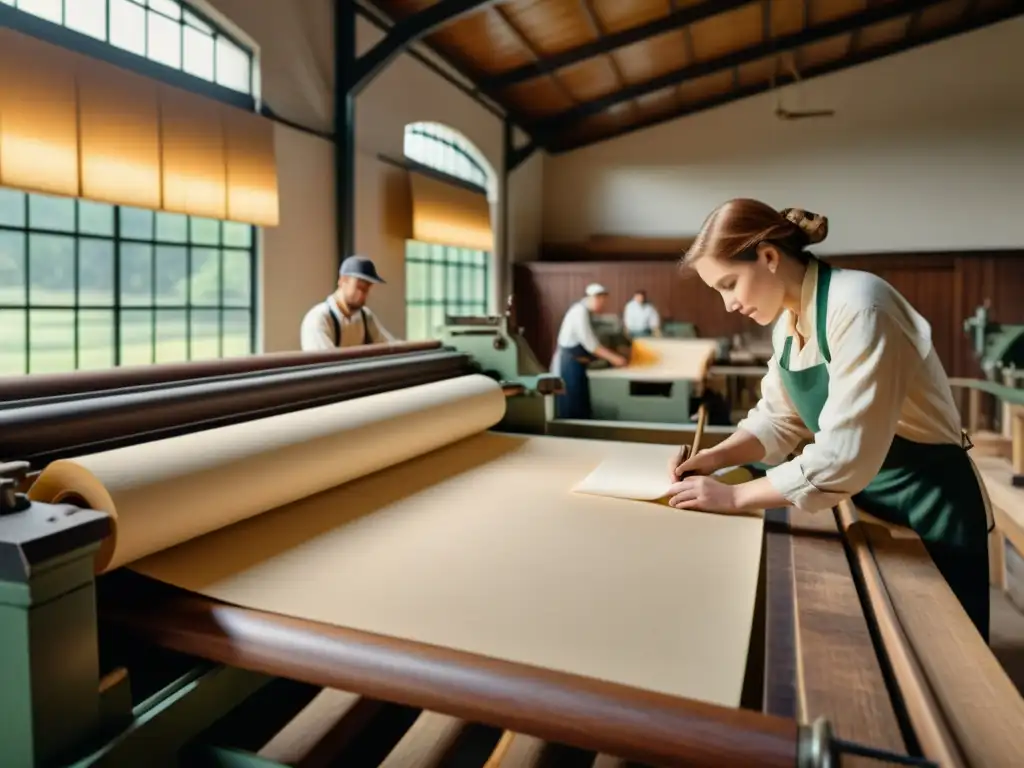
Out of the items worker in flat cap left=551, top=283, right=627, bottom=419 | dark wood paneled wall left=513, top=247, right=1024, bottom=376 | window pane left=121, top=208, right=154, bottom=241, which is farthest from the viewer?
dark wood paneled wall left=513, top=247, right=1024, bottom=376

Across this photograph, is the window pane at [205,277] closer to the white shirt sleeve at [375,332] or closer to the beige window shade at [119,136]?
the beige window shade at [119,136]

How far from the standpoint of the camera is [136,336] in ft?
13.7

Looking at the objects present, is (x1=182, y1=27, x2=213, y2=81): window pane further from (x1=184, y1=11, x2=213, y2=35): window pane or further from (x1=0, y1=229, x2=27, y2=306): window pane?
(x1=0, y1=229, x2=27, y2=306): window pane

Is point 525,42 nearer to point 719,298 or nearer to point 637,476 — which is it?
point 719,298

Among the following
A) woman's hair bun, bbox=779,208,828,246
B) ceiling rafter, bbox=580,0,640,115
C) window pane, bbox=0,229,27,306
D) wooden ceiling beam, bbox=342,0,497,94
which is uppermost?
ceiling rafter, bbox=580,0,640,115

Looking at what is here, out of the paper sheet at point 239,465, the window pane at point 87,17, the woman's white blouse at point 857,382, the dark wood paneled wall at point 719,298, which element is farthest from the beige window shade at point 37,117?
the dark wood paneled wall at point 719,298

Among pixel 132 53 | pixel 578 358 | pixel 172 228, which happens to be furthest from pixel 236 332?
pixel 578 358

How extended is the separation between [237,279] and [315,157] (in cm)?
107

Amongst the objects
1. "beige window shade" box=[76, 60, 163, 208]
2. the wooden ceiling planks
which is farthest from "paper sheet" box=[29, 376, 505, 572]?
the wooden ceiling planks

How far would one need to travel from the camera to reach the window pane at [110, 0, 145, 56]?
3.89m

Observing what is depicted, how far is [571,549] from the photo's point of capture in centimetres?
122

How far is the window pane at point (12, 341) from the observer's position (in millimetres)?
3537

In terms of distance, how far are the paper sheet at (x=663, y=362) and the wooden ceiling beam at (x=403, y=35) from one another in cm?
256

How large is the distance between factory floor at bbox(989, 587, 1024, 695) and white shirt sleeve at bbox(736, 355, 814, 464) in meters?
0.59
